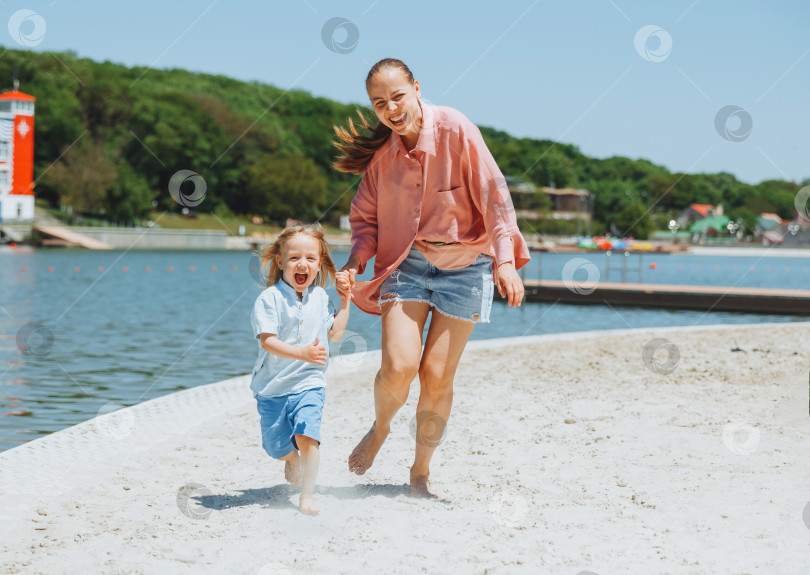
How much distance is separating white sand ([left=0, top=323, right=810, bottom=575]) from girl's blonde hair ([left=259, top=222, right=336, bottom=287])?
3.30 feet

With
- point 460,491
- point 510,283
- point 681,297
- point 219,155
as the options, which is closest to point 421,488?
point 460,491

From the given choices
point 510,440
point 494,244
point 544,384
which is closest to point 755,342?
point 544,384

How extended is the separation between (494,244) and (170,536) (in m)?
1.81

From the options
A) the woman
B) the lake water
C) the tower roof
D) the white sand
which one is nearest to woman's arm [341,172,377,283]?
the woman

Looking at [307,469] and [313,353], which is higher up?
Result: [313,353]

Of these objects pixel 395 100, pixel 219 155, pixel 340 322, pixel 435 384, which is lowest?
pixel 435 384

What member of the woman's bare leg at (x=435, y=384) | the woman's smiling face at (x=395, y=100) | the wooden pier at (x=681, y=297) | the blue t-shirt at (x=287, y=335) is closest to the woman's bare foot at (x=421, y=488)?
the woman's bare leg at (x=435, y=384)

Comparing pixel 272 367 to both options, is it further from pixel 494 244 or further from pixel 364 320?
pixel 364 320

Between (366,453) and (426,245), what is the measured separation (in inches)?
39.4

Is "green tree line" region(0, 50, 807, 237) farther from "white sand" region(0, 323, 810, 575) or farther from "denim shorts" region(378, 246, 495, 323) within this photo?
"denim shorts" region(378, 246, 495, 323)

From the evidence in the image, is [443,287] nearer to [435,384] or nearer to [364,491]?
[435,384]

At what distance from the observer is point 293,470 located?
165 inches

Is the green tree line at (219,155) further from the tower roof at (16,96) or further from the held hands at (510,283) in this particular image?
the held hands at (510,283)

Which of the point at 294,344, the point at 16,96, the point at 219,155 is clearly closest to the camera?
the point at 294,344
